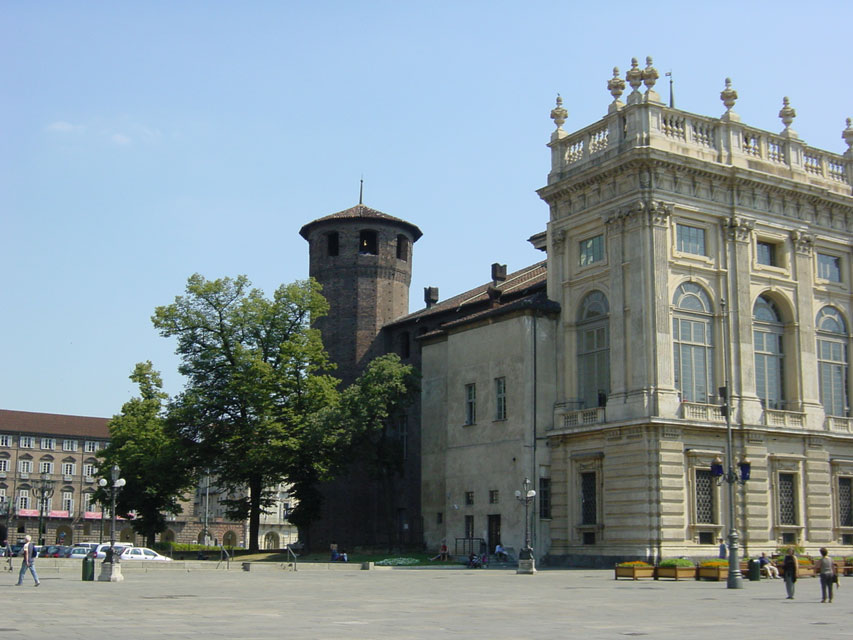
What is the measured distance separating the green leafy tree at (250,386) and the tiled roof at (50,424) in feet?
222

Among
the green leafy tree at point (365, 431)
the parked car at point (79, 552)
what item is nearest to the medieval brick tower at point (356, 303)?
the green leafy tree at point (365, 431)

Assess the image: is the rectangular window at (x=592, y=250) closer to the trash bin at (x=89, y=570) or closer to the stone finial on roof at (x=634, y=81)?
the stone finial on roof at (x=634, y=81)

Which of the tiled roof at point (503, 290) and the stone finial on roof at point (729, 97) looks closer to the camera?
the stone finial on roof at point (729, 97)

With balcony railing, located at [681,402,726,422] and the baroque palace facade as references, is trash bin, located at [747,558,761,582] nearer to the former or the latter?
the baroque palace facade

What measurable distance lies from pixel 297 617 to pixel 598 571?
80.1 feet

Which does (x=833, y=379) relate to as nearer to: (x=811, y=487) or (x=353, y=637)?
(x=811, y=487)

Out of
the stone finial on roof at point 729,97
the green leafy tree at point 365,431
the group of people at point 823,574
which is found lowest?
the group of people at point 823,574

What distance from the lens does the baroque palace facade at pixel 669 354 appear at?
43.1 metres

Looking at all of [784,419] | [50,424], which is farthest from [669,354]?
[50,424]

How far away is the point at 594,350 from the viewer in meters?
46.9

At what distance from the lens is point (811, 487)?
45.7 metres

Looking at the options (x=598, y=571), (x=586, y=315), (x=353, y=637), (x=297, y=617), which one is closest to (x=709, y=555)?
(x=598, y=571)

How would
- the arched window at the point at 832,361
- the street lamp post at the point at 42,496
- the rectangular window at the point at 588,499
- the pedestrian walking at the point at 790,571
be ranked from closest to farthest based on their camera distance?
the pedestrian walking at the point at 790,571 → the rectangular window at the point at 588,499 → the arched window at the point at 832,361 → the street lamp post at the point at 42,496

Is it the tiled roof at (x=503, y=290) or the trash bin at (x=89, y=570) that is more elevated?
the tiled roof at (x=503, y=290)
